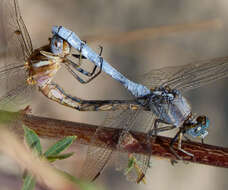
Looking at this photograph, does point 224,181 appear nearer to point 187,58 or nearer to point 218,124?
point 218,124

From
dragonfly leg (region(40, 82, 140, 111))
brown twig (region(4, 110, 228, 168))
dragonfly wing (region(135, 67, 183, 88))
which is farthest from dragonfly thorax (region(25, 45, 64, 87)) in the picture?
dragonfly wing (region(135, 67, 183, 88))

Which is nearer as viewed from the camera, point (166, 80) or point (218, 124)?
point (166, 80)

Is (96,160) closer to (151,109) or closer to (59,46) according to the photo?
(151,109)

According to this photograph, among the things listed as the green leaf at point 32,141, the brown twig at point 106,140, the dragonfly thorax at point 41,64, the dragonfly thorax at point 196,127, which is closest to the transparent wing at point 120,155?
the brown twig at point 106,140

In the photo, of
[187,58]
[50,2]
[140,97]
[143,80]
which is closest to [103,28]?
[50,2]

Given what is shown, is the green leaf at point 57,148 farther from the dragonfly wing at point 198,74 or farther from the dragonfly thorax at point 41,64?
the dragonfly wing at point 198,74

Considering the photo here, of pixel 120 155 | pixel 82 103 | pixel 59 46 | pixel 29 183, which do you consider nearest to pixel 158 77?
pixel 82 103

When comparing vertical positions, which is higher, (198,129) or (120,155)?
(198,129)
